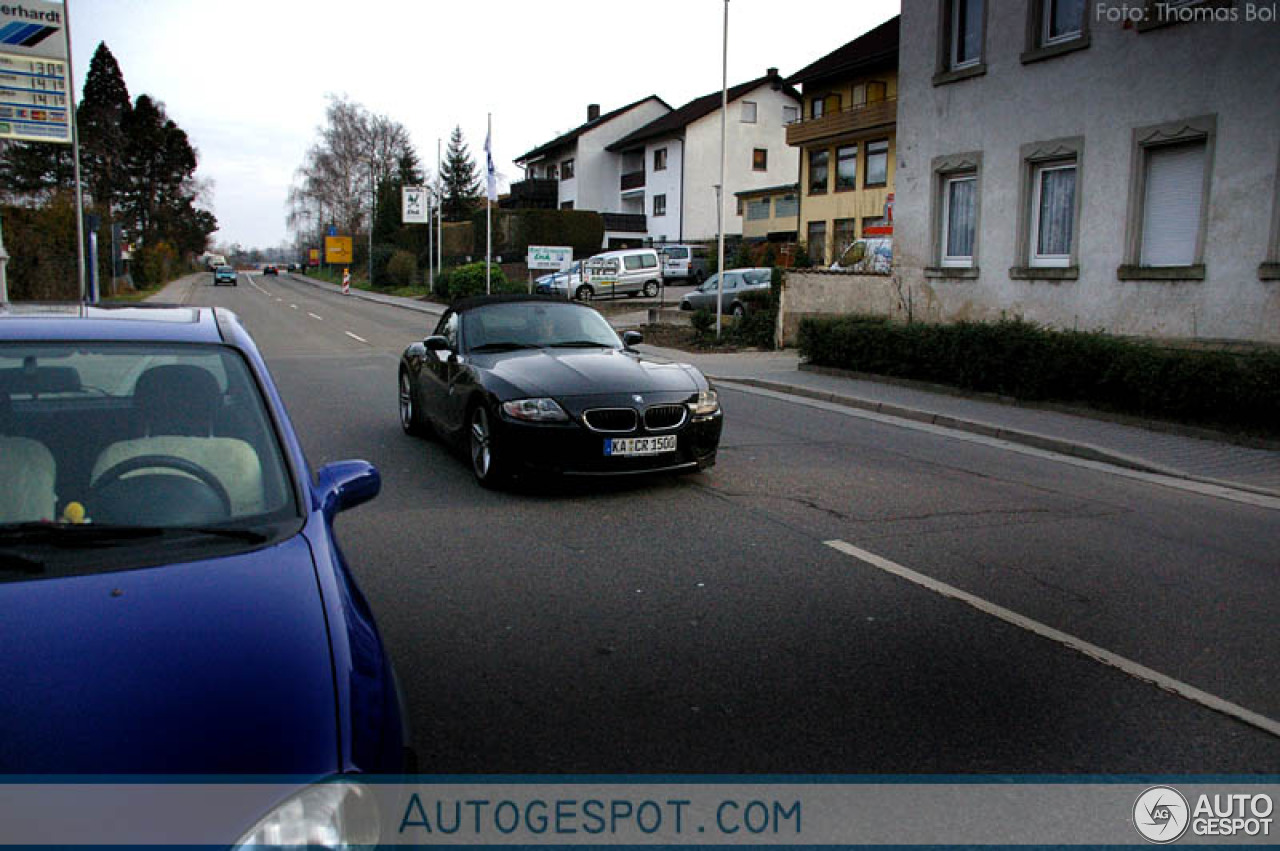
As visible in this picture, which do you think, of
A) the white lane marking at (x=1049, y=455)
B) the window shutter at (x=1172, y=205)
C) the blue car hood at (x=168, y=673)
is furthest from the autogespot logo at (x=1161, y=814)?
the window shutter at (x=1172, y=205)

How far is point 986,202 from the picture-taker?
17062mm

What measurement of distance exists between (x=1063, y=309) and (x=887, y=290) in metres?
6.21

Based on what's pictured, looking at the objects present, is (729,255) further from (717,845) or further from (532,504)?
(717,845)

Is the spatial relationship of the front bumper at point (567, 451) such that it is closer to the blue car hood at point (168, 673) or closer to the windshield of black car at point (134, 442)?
the windshield of black car at point (134, 442)

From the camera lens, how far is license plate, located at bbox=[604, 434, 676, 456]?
7.40 m

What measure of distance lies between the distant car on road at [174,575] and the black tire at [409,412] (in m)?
6.28

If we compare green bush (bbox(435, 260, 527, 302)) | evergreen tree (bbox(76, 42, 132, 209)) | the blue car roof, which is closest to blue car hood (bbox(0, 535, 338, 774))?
the blue car roof

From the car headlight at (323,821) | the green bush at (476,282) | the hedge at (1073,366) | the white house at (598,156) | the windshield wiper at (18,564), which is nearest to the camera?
the car headlight at (323,821)

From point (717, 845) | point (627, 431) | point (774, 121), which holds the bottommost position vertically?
point (717, 845)

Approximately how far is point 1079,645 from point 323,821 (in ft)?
12.7

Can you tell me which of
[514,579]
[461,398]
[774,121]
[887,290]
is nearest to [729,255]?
[774,121]

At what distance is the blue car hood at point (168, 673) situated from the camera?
2.01 m

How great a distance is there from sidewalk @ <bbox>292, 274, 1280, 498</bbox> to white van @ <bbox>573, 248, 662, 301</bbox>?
2231cm

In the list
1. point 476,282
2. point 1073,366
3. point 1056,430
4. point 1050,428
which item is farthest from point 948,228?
point 476,282
